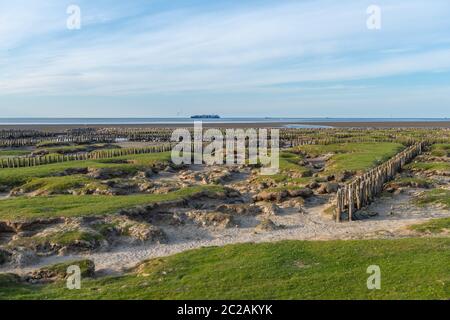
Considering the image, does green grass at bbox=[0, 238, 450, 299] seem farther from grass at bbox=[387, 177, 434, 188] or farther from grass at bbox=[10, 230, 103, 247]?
grass at bbox=[387, 177, 434, 188]

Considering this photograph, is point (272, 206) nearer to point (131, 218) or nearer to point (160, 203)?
point (160, 203)

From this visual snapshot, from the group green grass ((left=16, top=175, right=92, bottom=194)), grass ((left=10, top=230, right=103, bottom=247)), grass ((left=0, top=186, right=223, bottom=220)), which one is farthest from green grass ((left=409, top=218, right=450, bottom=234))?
green grass ((left=16, top=175, right=92, bottom=194))

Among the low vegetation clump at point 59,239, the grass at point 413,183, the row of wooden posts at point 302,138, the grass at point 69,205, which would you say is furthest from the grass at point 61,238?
the row of wooden posts at point 302,138

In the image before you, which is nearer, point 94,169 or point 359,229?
point 359,229

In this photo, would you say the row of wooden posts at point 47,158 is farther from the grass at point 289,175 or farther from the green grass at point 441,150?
the green grass at point 441,150
